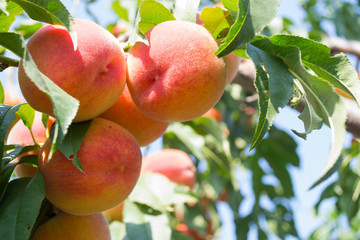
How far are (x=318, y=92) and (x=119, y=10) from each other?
145 centimetres

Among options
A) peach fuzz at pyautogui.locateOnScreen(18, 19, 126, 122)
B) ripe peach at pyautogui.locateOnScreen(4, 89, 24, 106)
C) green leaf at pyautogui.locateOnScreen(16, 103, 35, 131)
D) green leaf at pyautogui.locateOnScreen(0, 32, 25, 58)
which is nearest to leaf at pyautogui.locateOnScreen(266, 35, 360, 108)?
peach fuzz at pyautogui.locateOnScreen(18, 19, 126, 122)

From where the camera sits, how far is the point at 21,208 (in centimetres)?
83

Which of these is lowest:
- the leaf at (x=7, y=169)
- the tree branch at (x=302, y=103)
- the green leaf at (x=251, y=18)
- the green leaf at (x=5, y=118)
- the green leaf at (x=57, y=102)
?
the tree branch at (x=302, y=103)

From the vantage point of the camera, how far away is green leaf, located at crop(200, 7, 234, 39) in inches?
37.8

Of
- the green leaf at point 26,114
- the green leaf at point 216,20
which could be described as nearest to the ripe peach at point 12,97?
the green leaf at point 26,114

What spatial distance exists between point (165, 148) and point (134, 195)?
735 mm

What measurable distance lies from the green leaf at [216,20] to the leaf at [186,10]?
0.11ft

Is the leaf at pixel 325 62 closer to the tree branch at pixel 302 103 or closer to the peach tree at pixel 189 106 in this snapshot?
the peach tree at pixel 189 106

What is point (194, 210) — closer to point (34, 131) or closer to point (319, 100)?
point (34, 131)

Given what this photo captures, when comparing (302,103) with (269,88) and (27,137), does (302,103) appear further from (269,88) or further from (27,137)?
(27,137)

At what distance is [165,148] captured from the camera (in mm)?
2182

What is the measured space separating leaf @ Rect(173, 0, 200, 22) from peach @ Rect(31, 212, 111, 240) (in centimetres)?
47

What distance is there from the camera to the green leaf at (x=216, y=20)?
960 millimetres

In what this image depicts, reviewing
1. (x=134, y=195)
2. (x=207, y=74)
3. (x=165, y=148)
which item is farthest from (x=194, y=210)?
(x=207, y=74)
